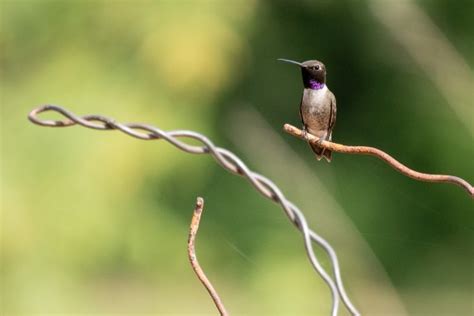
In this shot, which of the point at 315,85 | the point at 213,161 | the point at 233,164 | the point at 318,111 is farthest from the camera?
the point at 213,161

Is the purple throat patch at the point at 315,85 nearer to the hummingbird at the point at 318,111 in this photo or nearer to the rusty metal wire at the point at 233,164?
the hummingbird at the point at 318,111

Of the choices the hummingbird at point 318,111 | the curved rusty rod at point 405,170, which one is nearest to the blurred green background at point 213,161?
the hummingbird at point 318,111

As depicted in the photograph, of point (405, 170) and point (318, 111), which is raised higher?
point (405, 170)

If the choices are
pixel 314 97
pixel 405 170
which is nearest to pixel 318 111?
pixel 314 97

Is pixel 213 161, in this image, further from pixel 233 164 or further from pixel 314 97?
pixel 233 164

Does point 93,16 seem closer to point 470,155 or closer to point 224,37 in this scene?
point 224,37

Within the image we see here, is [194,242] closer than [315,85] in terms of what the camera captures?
Yes

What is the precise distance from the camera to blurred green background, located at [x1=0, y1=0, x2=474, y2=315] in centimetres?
485

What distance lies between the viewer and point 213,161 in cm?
645

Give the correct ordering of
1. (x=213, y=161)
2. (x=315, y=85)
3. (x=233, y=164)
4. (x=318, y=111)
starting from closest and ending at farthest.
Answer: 1. (x=233, y=164)
2. (x=315, y=85)
3. (x=318, y=111)
4. (x=213, y=161)

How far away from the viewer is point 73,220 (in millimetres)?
5309

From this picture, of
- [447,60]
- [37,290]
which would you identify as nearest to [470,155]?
[37,290]

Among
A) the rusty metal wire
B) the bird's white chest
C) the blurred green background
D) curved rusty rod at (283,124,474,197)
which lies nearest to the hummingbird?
the bird's white chest

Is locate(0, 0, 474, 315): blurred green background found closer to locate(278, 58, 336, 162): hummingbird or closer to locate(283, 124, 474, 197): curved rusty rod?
locate(278, 58, 336, 162): hummingbird
